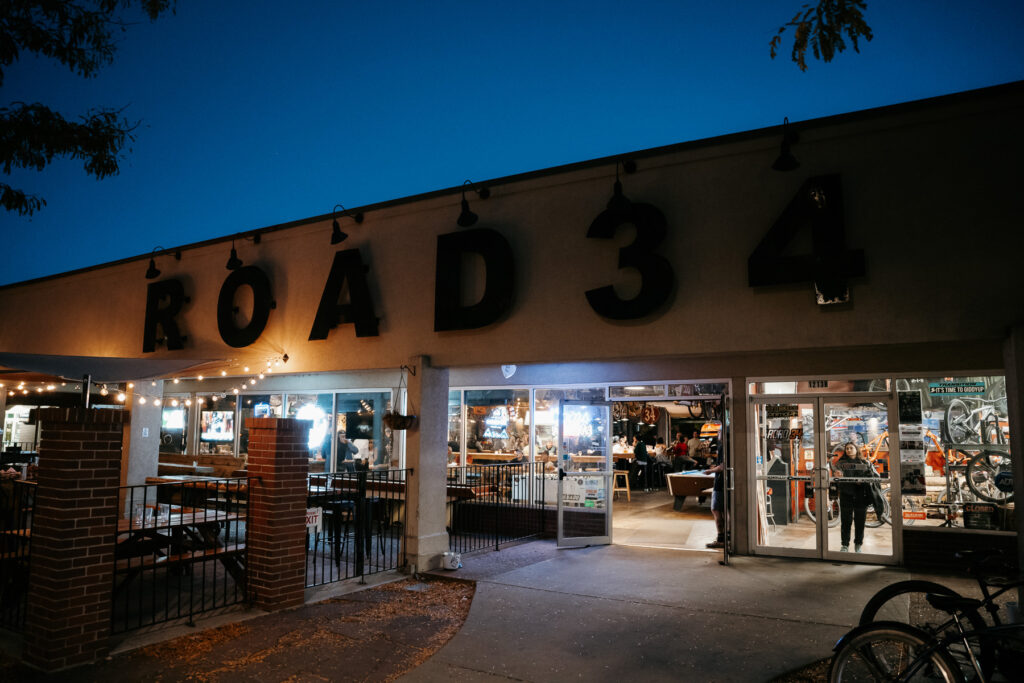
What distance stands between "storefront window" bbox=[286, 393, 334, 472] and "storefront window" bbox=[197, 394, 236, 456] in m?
2.39

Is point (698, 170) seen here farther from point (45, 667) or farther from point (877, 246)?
point (45, 667)

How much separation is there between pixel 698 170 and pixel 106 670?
24.1 ft

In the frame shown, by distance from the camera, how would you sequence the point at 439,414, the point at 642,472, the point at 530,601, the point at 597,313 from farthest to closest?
1. the point at 642,472
2. the point at 439,414
3. the point at 597,313
4. the point at 530,601

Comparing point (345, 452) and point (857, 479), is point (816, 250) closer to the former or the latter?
point (857, 479)

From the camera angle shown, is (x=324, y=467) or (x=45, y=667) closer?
(x=45, y=667)

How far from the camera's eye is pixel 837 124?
7043 mm

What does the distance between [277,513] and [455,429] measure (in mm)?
6146

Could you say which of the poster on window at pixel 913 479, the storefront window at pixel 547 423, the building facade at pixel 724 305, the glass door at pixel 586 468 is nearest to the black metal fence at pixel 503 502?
the storefront window at pixel 547 423

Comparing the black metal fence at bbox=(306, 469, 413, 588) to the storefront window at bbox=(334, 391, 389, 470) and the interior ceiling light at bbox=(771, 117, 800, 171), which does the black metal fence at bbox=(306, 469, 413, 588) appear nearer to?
the storefront window at bbox=(334, 391, 389, 470)

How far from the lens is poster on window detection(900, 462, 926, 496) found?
9422 millimetres

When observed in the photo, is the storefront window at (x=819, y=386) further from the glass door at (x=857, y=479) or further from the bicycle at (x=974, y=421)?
the bicycle at (x=974, y=421)

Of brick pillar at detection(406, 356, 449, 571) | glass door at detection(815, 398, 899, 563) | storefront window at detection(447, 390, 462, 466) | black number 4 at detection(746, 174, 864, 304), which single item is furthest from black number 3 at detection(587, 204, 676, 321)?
storefront window at detection(447, 390, 462, 466)

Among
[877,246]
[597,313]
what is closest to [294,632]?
[597,313]

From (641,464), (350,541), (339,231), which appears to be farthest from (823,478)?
(641,464)
